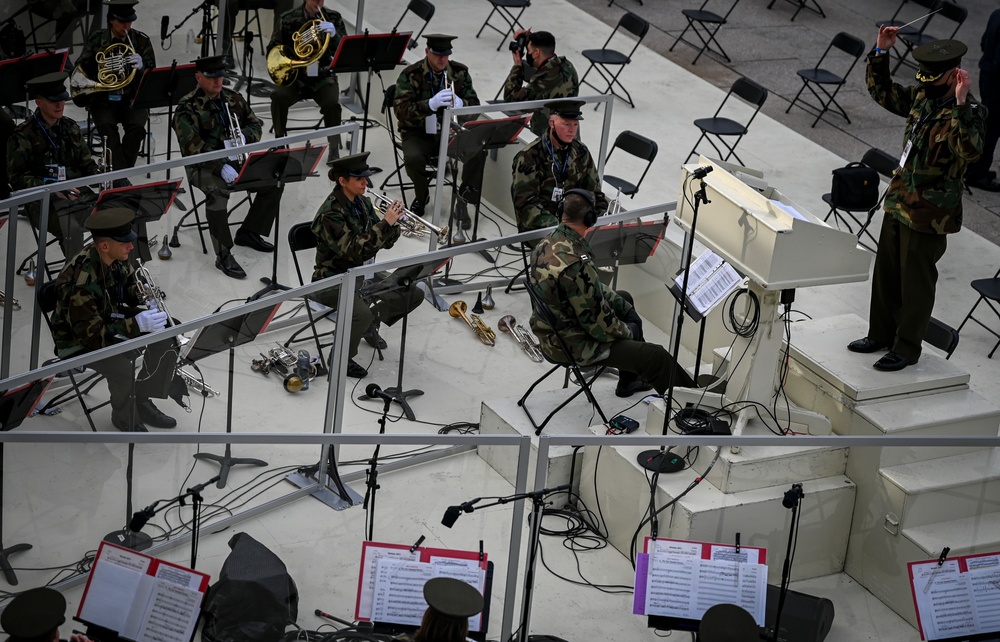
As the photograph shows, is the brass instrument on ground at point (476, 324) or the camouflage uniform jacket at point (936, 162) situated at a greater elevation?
the camouflage uniform jacket at point (936, 162)

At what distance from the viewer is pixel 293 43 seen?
11461mm

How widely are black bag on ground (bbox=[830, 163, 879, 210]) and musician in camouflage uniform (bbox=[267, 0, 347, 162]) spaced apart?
15.2 feet

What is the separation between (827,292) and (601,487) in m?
3.41

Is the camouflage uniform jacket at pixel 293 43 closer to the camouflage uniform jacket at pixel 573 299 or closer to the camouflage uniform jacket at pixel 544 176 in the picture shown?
the camouflage uniform jacket at pixel 544 176

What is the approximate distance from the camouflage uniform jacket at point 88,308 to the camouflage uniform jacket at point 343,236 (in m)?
1.47

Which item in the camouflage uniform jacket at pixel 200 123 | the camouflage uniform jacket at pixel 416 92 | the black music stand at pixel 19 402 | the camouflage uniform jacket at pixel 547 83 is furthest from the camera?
the camouflage uniform jacket at pixel 547 83

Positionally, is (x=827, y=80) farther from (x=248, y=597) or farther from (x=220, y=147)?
(x=248, y=597)

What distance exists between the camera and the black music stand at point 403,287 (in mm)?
7539

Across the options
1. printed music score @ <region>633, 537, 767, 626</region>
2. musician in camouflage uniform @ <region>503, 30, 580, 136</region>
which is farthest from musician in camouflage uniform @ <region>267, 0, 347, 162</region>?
printed music score @ <region>633, 537, 767, 626</region>

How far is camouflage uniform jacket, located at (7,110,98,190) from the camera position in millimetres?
9289

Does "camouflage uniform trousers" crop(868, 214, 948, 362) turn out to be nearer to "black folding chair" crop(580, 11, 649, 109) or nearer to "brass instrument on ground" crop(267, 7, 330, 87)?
"black folding chair" crop(580, 11, 649, 109)

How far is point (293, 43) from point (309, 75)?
314mm

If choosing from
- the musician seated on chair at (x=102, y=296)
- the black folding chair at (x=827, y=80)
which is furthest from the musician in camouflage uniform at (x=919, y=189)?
the black folding chair at (x=827, y=80)

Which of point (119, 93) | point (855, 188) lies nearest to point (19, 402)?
point (119, 93)
